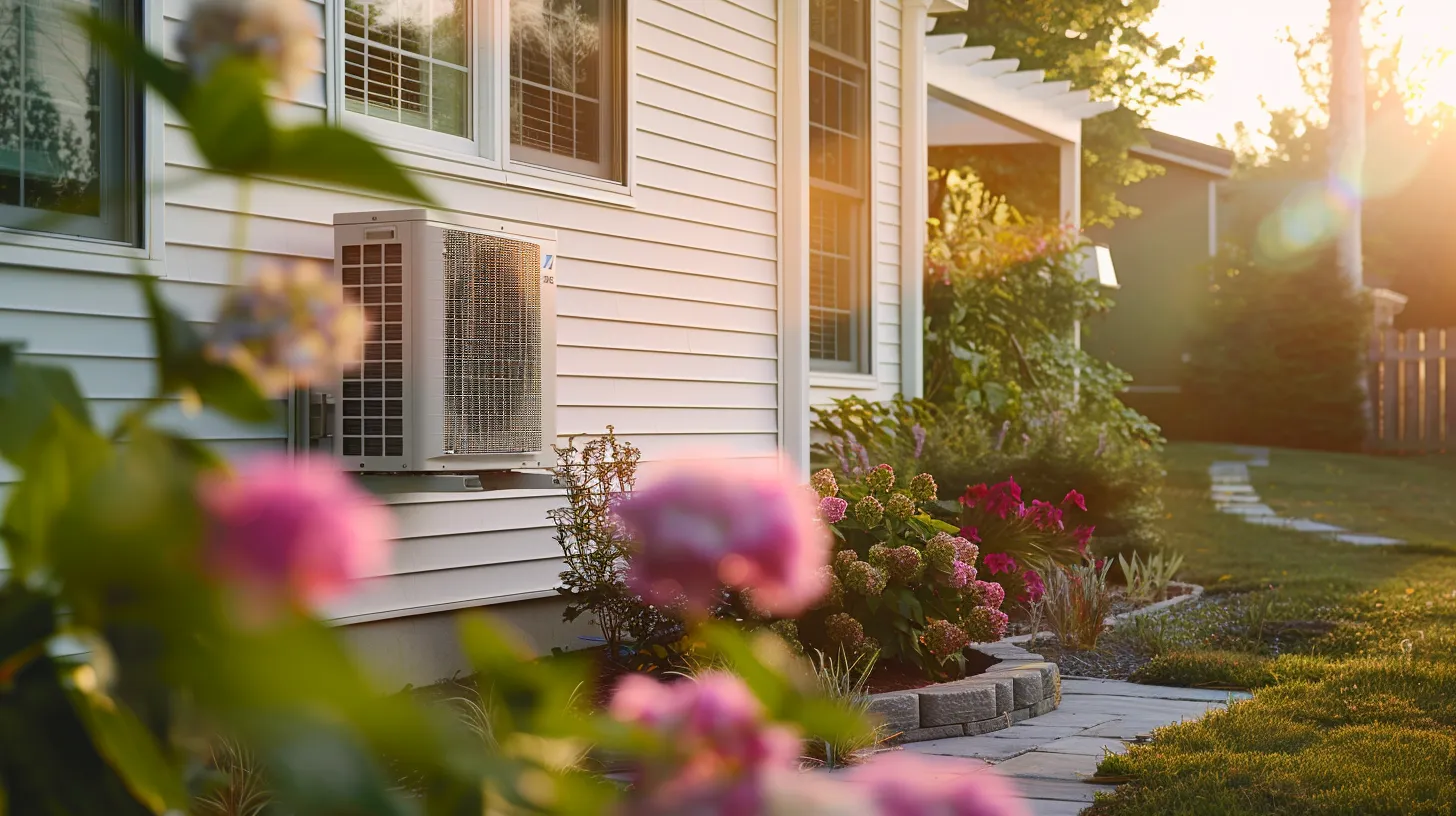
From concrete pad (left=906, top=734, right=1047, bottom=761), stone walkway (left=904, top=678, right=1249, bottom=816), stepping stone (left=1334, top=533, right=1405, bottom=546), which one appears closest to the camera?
stone walkway (left=904, top=678, right=1249, bottom=816)

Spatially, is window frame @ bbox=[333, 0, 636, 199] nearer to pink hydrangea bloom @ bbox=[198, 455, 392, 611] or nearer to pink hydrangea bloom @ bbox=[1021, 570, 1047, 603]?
pink hydrangea bloom @ bbox=[1021, 570, 1047, 603]

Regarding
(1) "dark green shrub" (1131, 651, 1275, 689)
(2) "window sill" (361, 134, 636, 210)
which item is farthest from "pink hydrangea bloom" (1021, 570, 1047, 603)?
(2) "window sill" (361, 134, 636, 210)

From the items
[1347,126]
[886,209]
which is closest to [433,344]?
[886,209]

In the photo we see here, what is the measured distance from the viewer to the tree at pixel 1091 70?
14141 mm

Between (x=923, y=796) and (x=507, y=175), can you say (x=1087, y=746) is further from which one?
(x=923, y=796)

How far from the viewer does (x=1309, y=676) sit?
16.3 feet

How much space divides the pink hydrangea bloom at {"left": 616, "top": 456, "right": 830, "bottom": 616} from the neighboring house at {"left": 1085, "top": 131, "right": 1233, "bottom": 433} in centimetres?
2096

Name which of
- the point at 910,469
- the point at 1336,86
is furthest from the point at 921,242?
the point at 1336,86

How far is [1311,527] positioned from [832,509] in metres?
7.56

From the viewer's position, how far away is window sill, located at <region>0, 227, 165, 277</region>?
3314 millimetres

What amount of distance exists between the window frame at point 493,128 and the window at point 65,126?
648 millimetres

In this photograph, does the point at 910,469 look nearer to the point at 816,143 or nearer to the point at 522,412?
the point at 816,143

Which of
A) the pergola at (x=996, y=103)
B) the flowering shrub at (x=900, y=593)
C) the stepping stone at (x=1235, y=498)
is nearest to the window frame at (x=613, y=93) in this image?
the flowering shrub at (x=900, y=593)

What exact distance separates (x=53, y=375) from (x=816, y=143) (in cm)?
669
